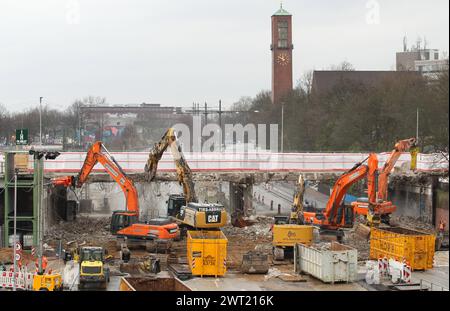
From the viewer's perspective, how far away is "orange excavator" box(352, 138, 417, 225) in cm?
→ 4075

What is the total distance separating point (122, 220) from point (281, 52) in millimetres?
74991

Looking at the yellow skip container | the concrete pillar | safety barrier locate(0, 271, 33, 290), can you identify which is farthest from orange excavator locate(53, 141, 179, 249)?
the concrete pillar

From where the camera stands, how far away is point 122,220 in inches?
1537

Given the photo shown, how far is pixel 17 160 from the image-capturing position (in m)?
43.1

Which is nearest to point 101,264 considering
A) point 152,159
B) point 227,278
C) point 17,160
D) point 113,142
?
point 227,278

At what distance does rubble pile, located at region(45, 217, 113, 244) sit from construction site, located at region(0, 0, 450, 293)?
109 mm

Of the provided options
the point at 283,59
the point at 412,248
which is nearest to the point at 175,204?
the point at 412,248

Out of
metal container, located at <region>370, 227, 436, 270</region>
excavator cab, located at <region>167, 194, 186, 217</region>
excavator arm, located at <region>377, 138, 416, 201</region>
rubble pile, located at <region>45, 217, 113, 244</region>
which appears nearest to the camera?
metal container, located at <region>370, 227, 436, 270</region>

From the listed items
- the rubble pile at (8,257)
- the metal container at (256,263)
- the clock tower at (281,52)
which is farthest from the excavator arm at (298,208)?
the clock tower at (281,52)

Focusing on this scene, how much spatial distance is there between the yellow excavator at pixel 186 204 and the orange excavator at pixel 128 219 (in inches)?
47.1

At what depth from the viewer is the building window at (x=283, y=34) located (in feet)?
362

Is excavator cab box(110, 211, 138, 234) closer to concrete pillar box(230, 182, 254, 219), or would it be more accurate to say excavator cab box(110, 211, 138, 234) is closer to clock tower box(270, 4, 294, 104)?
concrete pillar box(230, 182, 254, 219)
